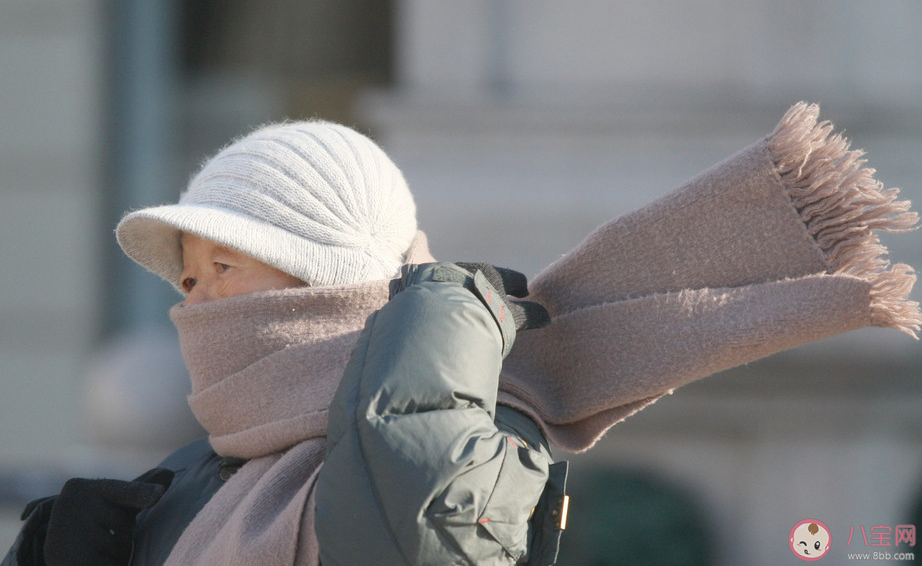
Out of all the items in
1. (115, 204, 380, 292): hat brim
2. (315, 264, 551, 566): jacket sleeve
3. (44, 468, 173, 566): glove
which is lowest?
(44, 468, 173, 566): glove

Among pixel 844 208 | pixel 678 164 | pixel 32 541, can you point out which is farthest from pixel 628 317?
pixel 678 164

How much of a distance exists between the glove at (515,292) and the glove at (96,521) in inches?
26.6

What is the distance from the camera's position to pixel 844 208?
1.69 m

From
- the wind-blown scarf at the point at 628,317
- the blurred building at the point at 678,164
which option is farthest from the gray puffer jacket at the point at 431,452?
the blurred building at the point at 678,164

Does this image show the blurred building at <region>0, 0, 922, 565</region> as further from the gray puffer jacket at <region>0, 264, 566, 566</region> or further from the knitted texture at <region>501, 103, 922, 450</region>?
the gray puffer jacket at <region>0, 264, 566, 566</region>

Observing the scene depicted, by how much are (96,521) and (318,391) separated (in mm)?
434

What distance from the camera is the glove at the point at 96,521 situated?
5.80 ft

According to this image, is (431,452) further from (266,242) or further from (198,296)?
(198,296)

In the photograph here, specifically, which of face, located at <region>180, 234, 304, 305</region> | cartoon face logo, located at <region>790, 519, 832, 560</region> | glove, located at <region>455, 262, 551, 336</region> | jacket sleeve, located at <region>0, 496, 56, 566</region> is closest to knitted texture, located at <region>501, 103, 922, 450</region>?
glove, located at <region>455, 262, 551, 336</region>

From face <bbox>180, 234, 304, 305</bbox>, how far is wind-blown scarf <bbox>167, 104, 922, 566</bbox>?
0.16ft

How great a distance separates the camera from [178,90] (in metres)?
6.42

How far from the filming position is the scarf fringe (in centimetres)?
168

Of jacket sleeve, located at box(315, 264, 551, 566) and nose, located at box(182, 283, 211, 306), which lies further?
nose, located at box(182, 283, 211, 306)

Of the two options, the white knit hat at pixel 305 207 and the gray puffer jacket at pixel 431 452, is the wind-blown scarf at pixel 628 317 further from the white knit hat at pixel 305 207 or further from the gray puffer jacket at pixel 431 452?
the gray puffer jacket at pixel 431 452
